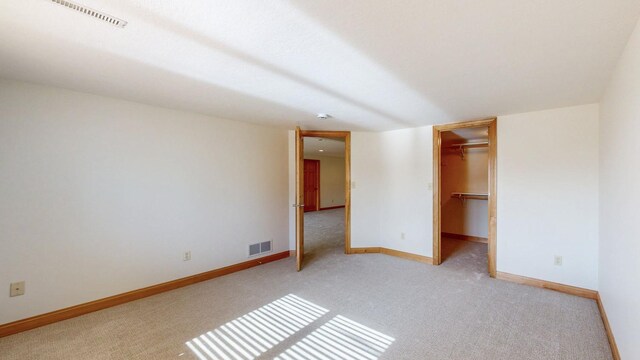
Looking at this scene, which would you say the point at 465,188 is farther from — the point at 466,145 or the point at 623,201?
the point at 623,201

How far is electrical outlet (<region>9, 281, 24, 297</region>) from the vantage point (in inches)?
86.9

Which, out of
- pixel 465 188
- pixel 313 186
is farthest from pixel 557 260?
pixel 313 186

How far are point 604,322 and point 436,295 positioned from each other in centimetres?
131

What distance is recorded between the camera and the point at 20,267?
2238mm

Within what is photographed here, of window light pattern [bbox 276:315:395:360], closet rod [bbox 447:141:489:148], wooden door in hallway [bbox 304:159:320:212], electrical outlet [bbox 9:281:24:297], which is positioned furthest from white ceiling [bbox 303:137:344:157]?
electrical outlet [bbox 9:281:24:297]

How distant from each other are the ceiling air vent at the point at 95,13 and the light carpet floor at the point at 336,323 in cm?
215

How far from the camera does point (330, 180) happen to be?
10.5 m

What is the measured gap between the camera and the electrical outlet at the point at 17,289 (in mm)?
2207

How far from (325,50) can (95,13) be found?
1197 millimetres

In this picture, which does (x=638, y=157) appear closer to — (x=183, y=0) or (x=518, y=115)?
(x=518, y=115)

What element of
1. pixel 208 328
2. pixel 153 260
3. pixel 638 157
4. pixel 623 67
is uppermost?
pixel 623 67

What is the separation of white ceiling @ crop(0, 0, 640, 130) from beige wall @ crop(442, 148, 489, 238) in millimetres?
2679

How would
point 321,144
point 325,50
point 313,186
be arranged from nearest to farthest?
point 325,50
point 321,144
point 313,186

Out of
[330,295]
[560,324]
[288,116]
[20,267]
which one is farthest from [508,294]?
[20,267]
